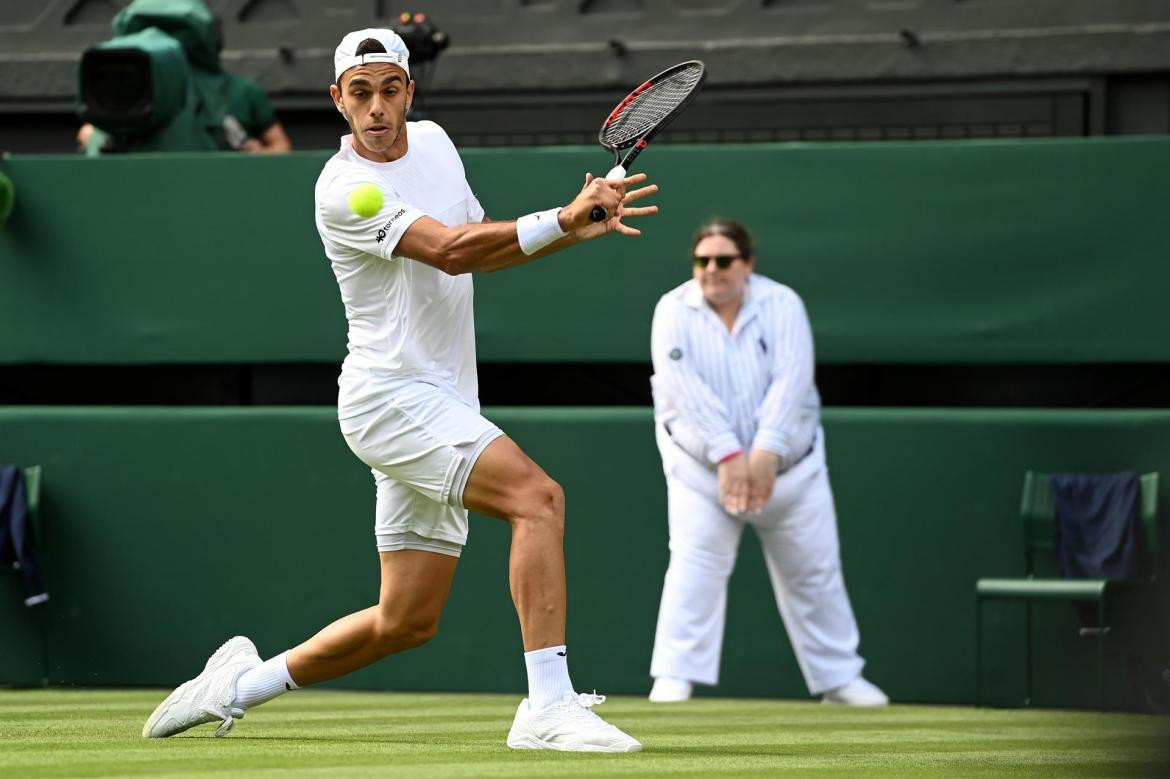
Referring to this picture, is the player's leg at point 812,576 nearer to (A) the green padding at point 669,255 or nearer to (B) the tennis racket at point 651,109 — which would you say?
(A) the green padding at point 669,255

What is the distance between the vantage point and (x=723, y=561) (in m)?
8.30

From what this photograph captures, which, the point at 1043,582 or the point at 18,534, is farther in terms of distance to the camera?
the point at 18,534

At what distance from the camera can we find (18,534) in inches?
356

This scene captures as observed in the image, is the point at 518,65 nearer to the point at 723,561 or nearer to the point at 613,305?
the point at 613,305

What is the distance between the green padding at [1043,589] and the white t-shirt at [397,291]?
3.32 metres

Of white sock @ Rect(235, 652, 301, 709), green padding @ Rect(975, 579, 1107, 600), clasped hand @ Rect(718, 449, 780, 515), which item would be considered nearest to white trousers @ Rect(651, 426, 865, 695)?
clasped hand @ Rect(718, 449, 780, 515)

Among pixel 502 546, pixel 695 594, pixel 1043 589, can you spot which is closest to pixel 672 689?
pixel 695 594

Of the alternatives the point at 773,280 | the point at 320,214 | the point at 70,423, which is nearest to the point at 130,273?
the point at 70,423

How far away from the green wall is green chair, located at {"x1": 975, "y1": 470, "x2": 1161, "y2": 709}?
7 centimetres

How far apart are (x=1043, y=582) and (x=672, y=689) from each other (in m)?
1.61

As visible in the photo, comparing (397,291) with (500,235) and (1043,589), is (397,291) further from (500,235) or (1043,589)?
(1043,589)

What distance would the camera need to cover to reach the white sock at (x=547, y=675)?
211 inches

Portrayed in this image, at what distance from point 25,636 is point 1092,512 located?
4935 mm

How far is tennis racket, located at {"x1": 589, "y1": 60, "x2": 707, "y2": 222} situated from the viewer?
18.8 ft
